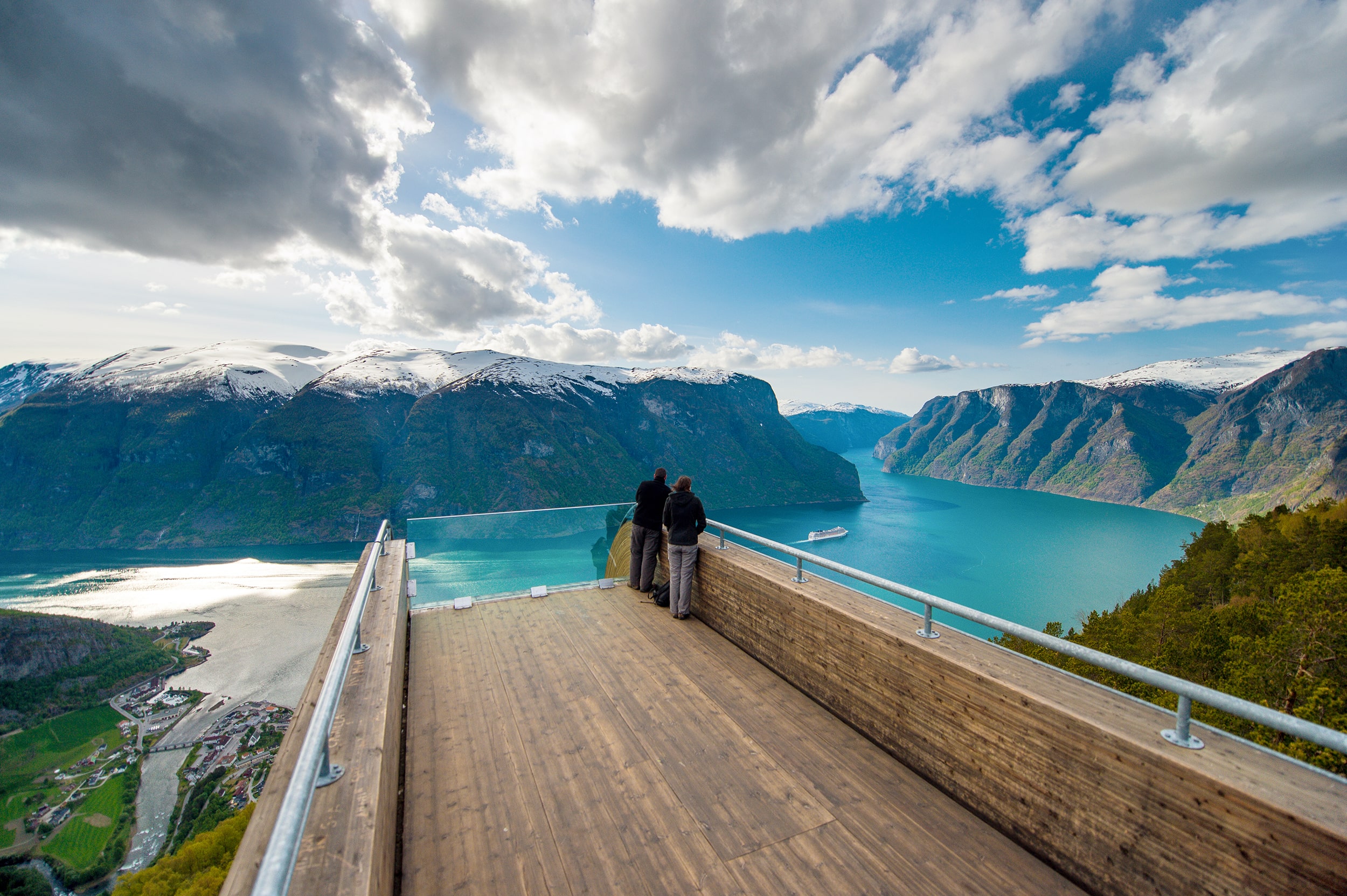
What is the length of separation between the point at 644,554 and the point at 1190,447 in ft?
752

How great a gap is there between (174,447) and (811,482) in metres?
167

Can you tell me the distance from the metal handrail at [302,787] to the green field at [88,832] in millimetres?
54894

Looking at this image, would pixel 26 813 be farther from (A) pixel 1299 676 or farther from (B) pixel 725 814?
(A) pixel 1299 676

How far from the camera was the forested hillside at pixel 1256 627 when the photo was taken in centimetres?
1722

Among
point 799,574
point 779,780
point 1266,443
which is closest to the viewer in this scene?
point 779,780

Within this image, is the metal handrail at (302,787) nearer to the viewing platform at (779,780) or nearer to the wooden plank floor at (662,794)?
the viewing platform at (779,780)

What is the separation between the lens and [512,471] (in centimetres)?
13250

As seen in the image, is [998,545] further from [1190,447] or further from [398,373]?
[398,373]

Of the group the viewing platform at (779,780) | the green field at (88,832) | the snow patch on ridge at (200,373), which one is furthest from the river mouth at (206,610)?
the snow patch on ridge at (200,373)

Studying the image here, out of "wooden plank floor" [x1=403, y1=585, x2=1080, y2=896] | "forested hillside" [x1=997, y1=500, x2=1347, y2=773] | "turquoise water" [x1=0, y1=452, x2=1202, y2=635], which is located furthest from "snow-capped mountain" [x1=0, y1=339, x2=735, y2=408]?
"wooden plank floor" [x1=403, y1=585, x2=1080, y2=896]

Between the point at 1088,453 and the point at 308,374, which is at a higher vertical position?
the point at 308,374

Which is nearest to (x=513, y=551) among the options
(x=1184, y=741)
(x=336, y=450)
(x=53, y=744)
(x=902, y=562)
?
(x=1184, y=741)

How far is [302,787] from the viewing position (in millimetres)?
1411

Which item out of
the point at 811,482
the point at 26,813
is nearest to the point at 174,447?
the point at 26,813
